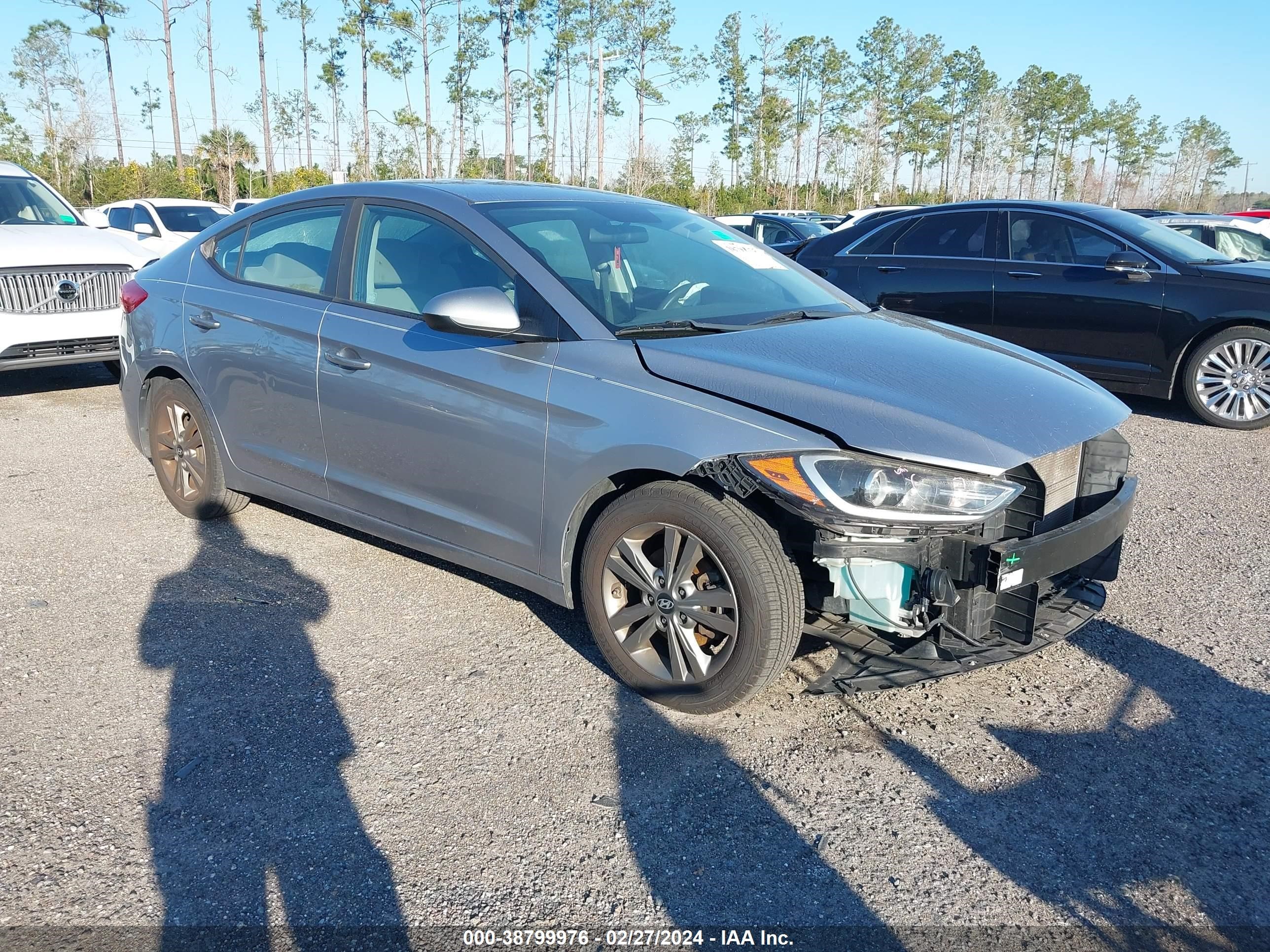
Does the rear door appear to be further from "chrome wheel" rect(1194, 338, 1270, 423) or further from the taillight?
the taillight

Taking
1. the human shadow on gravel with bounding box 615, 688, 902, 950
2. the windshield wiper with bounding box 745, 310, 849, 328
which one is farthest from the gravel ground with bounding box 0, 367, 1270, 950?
the windshield wiper with bounding box 745, 310, 849, 328

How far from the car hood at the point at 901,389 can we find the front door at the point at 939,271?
4.65m

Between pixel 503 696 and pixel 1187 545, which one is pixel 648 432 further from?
pixel 1187 545

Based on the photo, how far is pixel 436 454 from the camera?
370 centimetres

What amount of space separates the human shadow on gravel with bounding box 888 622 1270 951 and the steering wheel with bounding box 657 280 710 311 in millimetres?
1701

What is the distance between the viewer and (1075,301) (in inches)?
300

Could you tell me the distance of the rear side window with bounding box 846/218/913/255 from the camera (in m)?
8.65

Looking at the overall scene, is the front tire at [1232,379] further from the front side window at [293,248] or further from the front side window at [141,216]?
the front side window at [141,216]

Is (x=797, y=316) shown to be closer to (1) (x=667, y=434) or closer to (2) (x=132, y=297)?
(1) (x=667, y=434)

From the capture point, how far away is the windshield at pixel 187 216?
48.7 feet

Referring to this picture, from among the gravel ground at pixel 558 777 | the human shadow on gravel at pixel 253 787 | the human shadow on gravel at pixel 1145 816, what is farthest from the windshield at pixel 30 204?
the human shadow on gravel at pixel 1145 816

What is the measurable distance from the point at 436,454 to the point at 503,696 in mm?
924

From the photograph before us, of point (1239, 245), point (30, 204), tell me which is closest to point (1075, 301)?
point (1239, 245)

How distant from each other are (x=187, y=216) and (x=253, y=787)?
1448cm
